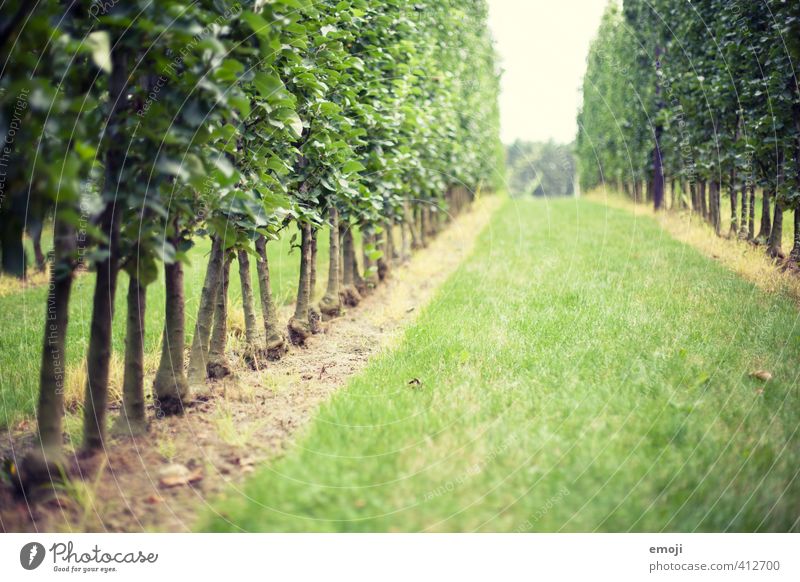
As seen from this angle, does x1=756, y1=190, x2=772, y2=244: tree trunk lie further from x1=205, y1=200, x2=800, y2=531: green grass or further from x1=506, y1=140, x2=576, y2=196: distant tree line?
x1=506, y1=140, x2=576, y2=196: distant tree line

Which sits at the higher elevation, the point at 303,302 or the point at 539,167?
the point at 539,167

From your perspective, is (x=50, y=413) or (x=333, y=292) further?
(x=333, y=292)

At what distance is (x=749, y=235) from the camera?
1223cm

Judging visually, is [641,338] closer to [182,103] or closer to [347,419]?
[347,419]

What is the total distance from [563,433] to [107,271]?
3076 mm

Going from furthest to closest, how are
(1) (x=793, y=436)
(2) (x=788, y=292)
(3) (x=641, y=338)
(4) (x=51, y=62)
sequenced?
(2) (x=788, y=292), (3) (x=641, y=338), (1) (x=793, y=436), (4) (x=51, y=62)

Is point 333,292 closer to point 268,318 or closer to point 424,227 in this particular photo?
point 268,318

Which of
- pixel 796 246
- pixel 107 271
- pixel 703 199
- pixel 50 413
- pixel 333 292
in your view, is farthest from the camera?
pixel 703 199

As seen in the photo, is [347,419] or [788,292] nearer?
[347,419]

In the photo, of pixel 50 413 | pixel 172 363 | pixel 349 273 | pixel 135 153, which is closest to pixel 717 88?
pixel 349 273

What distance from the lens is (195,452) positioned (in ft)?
14.3

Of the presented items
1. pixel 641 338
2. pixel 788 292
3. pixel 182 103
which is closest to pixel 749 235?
pixel 788 292

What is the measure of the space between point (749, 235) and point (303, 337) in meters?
9.50

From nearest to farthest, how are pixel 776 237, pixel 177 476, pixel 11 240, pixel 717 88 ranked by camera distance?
pixel 11 240
pixel 177 476
pixel 776 237
pixel 717 88
